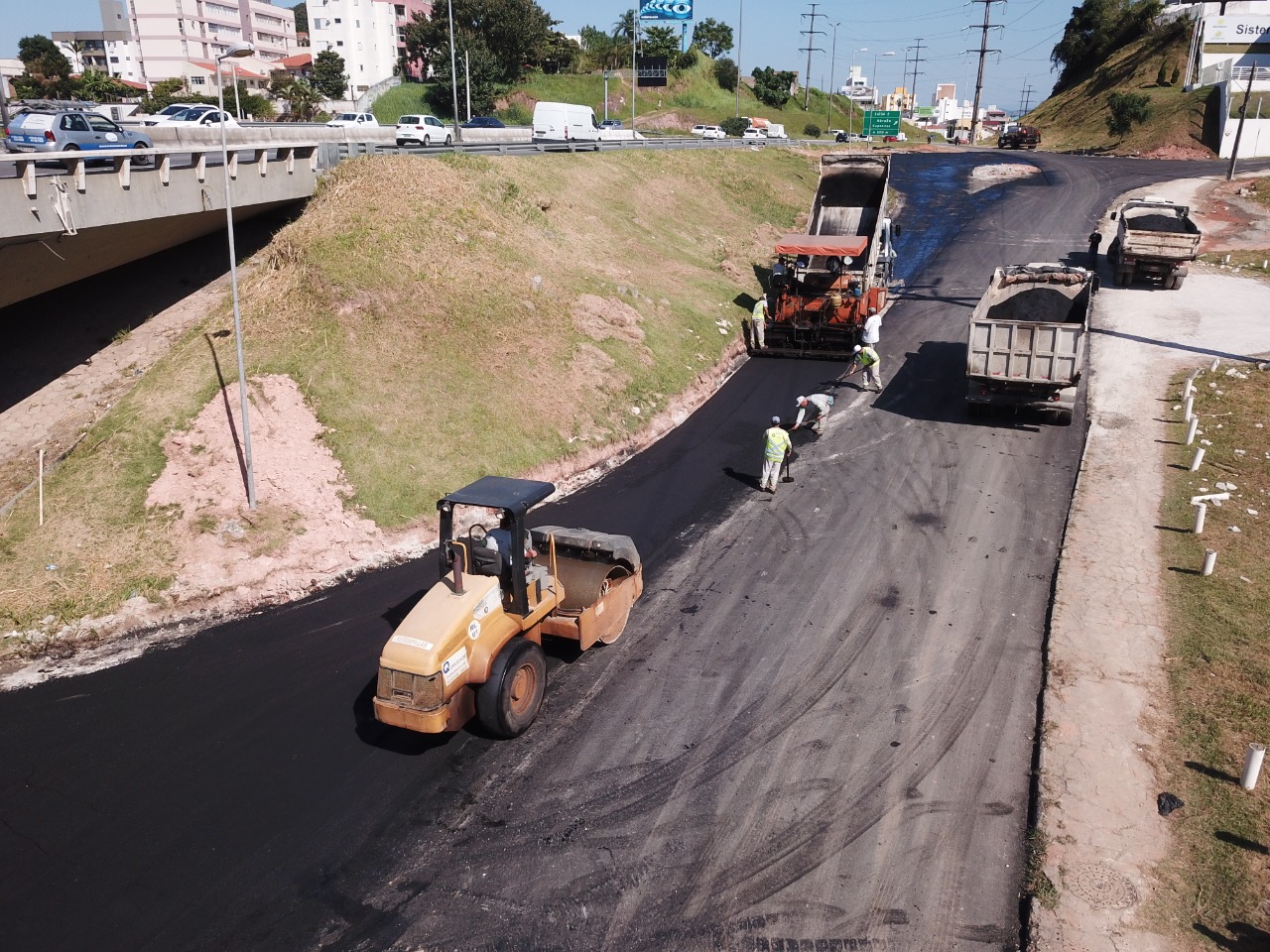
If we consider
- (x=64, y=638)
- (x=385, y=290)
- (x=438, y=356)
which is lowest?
(x=64, y=638)

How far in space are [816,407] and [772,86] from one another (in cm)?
8850

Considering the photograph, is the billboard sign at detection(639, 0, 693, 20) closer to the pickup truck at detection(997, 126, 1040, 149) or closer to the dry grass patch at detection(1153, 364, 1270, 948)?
the pickup truck at detection(997, 126, 1040, 149)

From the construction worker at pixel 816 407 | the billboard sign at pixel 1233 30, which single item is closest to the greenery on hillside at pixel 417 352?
the construction worker at pixel 816 407

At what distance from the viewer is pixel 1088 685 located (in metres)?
10.1

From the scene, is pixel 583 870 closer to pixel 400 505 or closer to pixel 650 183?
pixel 400 505

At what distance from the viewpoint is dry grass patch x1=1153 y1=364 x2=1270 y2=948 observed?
7.19 m

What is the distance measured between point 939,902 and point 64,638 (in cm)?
1145

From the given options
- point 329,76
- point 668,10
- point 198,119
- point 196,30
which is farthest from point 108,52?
point 198,119

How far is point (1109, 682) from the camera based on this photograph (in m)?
10.1

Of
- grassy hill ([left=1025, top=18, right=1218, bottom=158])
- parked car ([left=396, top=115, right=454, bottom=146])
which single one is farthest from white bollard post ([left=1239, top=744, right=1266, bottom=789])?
grassy hill ([left=1025, top=18, right=1218, bottom=158])

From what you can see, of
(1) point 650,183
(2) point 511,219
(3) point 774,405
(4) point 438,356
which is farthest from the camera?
(1) point 650,183

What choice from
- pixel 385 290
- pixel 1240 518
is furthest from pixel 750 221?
pixel 1240 518

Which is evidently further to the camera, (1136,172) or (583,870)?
(1136,172)

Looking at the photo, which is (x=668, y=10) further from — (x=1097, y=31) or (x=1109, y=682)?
(x=1109, y=682)
